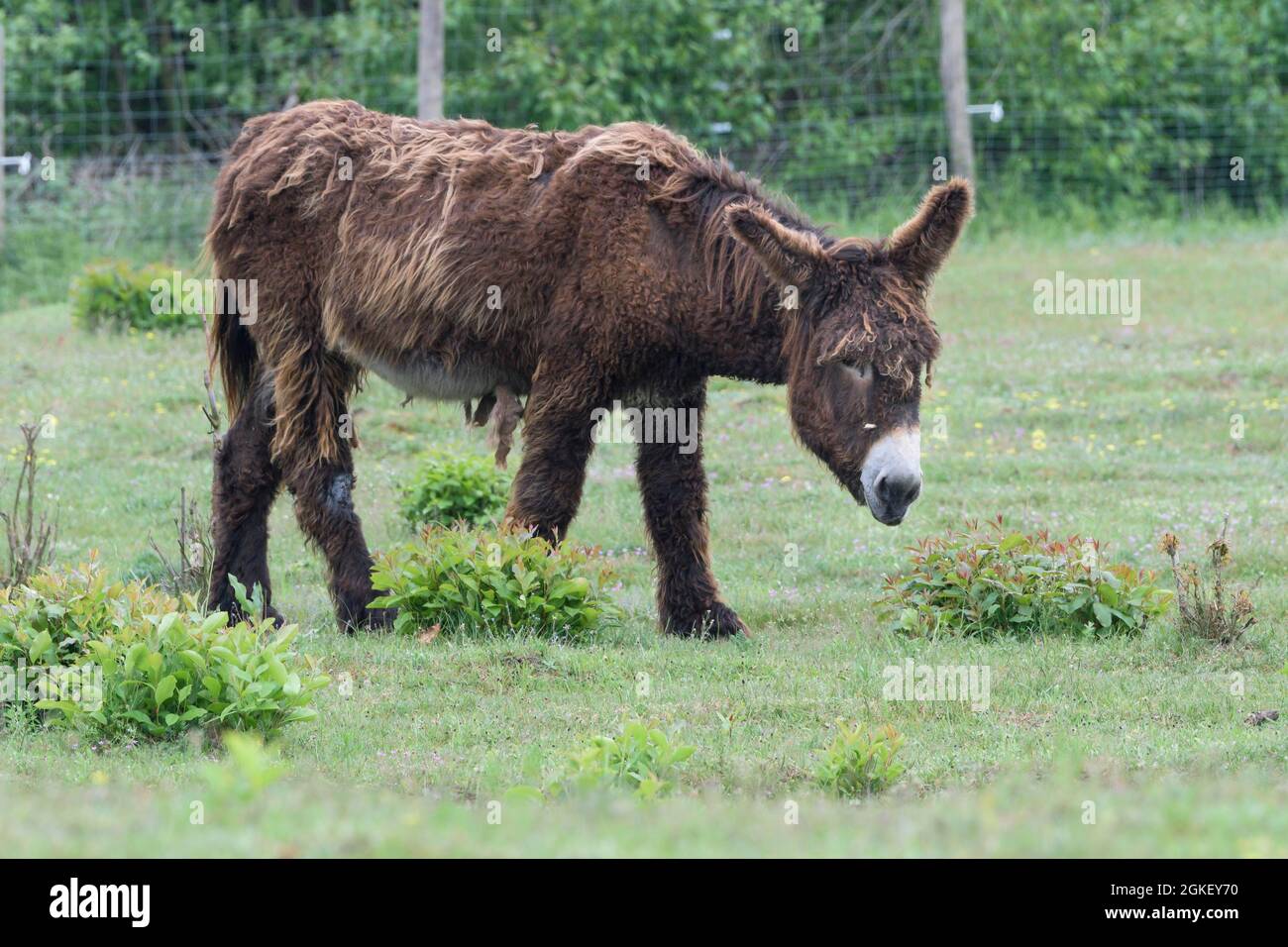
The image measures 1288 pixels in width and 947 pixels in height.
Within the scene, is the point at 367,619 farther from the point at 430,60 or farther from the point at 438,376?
the point at 430,60

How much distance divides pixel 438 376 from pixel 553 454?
0.73 meters

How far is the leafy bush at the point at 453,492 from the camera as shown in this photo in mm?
10156

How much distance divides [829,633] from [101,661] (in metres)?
3.40

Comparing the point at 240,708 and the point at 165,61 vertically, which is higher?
the point at 165,61

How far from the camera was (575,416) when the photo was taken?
7.71 metres

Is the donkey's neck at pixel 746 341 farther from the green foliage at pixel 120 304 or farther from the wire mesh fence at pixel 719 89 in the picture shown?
the wire mesh fence at pixel 719 89

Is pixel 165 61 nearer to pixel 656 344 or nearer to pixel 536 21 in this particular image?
pixel 536 21

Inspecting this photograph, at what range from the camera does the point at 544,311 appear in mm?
7762

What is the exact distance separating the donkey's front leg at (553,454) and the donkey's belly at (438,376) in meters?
0.33

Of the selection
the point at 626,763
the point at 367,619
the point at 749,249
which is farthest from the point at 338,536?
the point at 626,763

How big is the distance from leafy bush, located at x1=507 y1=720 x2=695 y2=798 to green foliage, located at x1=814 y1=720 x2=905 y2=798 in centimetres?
46

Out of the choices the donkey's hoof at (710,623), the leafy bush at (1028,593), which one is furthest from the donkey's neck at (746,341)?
the leafy bush at (1028,593)

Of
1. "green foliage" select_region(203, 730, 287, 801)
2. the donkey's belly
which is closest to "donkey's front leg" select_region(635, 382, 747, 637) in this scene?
the donkey's belly
